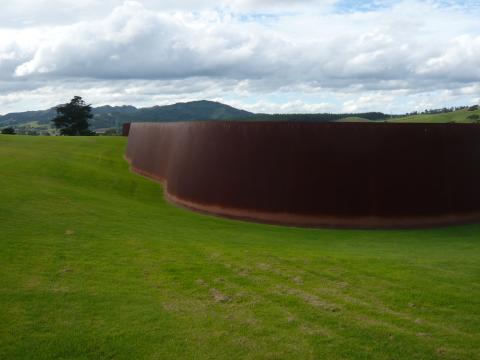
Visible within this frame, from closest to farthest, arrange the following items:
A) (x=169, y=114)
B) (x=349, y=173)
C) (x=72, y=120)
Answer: (x=349, y=173), (x=72, y=120), (x=169, y=114)

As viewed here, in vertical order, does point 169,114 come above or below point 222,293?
above

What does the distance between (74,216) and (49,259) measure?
3680mm

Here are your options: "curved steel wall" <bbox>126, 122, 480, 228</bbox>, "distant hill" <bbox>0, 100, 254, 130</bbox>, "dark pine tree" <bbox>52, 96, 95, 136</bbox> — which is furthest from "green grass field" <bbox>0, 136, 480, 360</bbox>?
"distant hill" <bbox>0, 100, 254, 130</bbox>

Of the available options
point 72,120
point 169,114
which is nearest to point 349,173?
point 72,120

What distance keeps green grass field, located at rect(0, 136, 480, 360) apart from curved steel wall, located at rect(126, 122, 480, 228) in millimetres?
1585

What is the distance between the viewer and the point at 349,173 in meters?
12.4

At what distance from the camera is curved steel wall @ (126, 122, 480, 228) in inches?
488

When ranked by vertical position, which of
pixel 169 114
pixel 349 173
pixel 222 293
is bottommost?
pixel 222 293

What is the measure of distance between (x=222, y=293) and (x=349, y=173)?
23.3 feet

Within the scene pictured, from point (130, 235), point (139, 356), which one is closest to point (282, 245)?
point (130, 235)

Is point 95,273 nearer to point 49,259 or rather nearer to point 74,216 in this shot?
point 49,259

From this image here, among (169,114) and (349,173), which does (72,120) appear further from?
(169,114)

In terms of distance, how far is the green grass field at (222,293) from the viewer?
186 inches

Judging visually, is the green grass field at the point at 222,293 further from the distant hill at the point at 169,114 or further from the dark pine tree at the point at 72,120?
the distant hill at the point at 169,114
